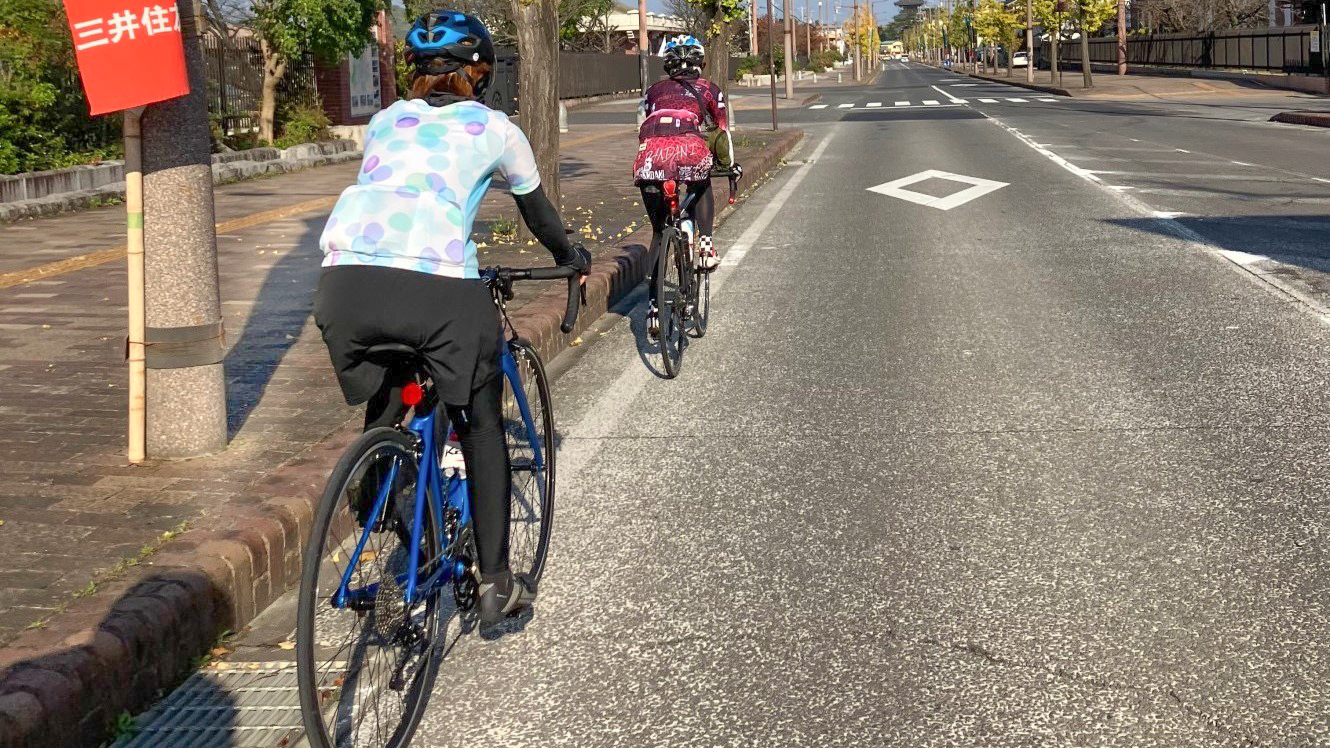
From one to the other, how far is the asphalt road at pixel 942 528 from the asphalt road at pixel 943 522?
13 mm

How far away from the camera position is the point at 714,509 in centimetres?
540

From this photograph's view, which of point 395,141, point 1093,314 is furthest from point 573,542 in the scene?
point 1093,314

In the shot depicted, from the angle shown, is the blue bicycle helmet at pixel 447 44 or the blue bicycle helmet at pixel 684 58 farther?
the blue bicycle helmet at pixel 684 58

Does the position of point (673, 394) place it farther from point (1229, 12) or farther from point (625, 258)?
point (1229, 12)

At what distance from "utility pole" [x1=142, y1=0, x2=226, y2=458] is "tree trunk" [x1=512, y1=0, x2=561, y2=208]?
6.35 m

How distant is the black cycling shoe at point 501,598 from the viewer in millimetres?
3893

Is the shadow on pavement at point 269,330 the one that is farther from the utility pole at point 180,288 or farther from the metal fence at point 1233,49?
the metal fence at point 1233,49

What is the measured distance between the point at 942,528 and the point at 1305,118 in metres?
29.0

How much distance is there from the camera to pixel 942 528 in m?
5.10

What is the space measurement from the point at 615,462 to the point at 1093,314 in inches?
165

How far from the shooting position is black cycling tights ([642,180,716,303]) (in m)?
8.20

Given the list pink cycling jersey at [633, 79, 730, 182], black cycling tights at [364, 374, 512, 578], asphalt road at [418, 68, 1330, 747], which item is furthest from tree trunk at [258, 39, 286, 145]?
black cycling tights at [364, 374, 512, 578]

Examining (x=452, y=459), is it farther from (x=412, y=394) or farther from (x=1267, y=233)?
(x=1267, y=233)

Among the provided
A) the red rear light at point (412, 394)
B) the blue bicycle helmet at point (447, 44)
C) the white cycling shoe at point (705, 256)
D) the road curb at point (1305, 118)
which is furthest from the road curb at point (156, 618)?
the road curb at point (1305, 118)
